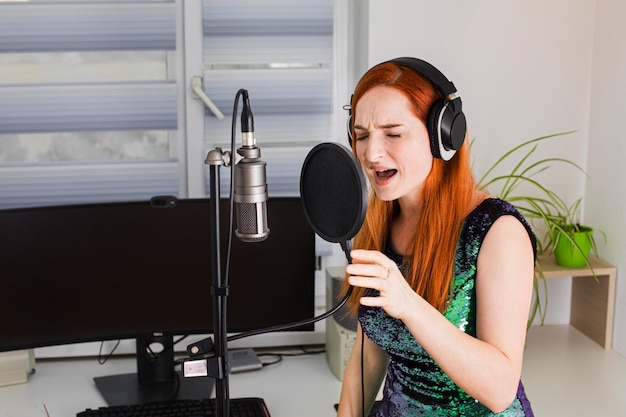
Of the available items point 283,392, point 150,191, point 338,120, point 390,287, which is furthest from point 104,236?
point 390,287

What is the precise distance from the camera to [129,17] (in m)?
2.23

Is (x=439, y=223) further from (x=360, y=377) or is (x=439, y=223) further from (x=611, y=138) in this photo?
(x=611, y=138)

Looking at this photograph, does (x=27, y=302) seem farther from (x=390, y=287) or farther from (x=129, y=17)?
(x=390, y=287)

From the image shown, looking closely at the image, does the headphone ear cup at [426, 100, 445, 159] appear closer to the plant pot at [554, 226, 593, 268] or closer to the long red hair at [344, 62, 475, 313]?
the long red hair at [344, 62, 475, 313]

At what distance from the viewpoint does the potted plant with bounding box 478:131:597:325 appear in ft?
7.55

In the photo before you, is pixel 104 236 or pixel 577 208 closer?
pixel 104 236

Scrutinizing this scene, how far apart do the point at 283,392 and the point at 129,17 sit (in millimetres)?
1106

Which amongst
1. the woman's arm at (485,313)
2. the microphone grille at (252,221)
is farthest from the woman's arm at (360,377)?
the microphone grille at (252,221)

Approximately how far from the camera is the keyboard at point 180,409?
1.85 m

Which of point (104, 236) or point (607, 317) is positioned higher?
point (104, 236)

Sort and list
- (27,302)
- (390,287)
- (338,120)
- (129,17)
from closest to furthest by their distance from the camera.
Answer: (390,287) → (27,302) → (129,17) → (338,120)

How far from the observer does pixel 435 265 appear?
1.45 meters

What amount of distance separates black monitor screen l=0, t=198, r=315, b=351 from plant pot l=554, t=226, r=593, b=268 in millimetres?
759

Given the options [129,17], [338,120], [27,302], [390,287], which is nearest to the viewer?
[390,287]
